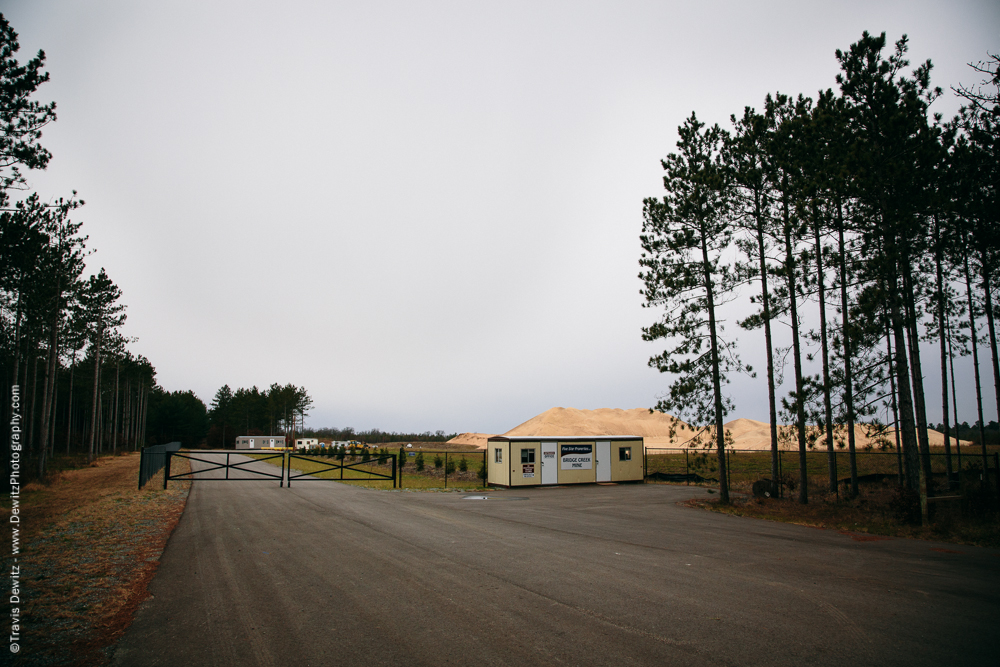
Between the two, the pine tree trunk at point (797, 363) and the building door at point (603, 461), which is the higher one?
the pine tree trunk at point (797, 363)

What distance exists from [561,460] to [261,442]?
75.7 m

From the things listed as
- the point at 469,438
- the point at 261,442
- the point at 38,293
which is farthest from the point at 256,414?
the point at 38,293

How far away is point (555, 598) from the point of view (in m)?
6.89

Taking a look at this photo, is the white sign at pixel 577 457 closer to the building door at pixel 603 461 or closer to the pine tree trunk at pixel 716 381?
the building door at pixel 603 461

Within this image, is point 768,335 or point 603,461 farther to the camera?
point 603,461

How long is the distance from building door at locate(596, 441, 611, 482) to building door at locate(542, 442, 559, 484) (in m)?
2.83

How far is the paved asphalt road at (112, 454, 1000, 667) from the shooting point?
16.9 ft

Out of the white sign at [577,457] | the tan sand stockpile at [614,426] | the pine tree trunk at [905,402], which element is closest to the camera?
the pine tree trunk at [905,402]

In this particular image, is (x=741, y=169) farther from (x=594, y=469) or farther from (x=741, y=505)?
(x=594, y=469)

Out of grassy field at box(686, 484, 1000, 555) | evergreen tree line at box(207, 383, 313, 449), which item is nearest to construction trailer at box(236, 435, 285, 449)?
evergreen tree line at box(207, 383, 313, 449)

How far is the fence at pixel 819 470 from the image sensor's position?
67.5ft

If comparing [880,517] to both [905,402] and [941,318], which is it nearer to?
[905,402]

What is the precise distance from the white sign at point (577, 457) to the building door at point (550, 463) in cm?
40

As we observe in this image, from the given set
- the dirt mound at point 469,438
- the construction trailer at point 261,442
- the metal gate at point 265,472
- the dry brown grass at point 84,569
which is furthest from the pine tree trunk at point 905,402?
the dirt mound at point 469,438
